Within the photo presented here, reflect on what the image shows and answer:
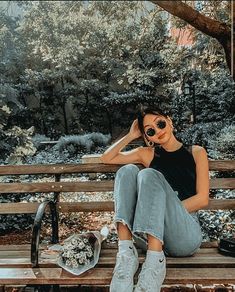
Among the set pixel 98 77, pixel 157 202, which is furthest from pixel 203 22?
pixel 98 77

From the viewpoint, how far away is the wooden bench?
7.91 feet

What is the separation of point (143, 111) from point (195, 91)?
45.4 ft

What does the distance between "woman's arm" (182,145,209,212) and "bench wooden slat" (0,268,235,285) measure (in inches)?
18.8

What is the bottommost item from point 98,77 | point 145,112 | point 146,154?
point 146,154

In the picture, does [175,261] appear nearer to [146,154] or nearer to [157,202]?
[157,202]

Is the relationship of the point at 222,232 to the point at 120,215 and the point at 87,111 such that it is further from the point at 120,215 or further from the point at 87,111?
the point at 87,111

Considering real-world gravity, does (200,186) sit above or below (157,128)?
below

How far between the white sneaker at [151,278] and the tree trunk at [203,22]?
3.56 meters

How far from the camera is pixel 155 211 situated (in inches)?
96.7

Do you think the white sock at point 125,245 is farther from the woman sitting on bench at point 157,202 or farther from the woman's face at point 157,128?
the woman's face at point 157,128

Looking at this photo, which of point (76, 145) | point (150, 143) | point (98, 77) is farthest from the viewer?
point (98, 77)

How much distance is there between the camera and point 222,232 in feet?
18.6

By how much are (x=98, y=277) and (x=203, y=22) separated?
3984 millimetres

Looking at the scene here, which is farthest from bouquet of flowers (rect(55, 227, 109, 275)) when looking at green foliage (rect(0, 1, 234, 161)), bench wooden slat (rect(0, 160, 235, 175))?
green foliage (rect(0, 1, 234, 161))
